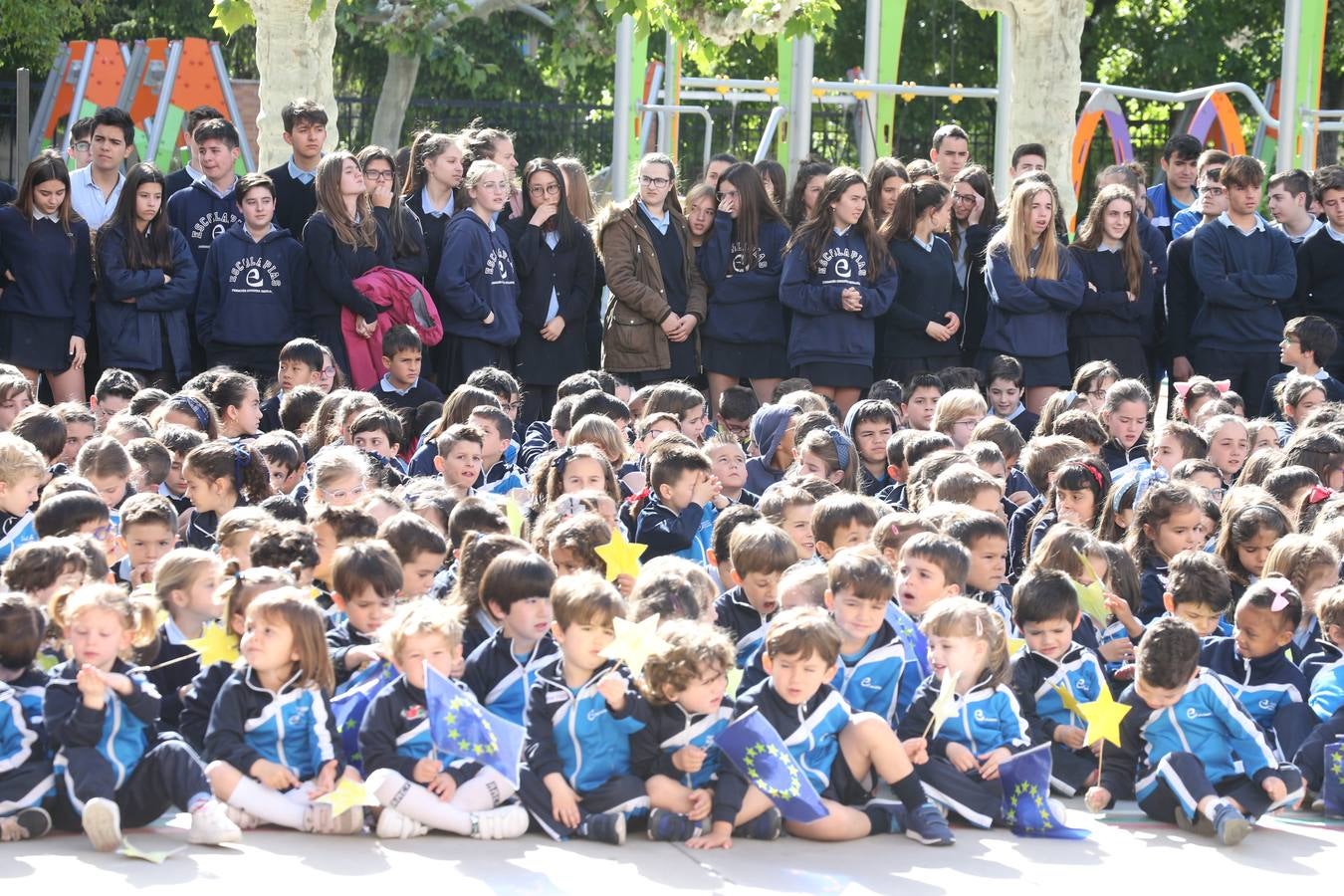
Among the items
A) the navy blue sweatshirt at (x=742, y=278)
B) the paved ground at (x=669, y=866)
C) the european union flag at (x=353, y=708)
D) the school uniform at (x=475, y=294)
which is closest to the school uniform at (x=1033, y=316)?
the navy blue sweatshirt at (x=742, y=278)

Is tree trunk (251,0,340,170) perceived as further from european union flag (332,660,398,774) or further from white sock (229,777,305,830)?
white sock (229,777,305,830)

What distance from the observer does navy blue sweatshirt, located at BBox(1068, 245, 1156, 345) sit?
34.6 ft

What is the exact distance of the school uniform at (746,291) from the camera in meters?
10.6

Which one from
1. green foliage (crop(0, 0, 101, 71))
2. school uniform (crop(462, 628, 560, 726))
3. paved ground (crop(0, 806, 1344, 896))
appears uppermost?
green foliage (crop(0, 0, 101, 71))

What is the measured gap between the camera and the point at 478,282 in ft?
33.1

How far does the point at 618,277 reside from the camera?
1042cm

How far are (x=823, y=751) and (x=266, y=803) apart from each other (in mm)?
1552

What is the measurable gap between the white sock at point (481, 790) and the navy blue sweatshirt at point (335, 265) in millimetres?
4711

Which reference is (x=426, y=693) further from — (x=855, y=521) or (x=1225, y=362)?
(x=1225, y=362)

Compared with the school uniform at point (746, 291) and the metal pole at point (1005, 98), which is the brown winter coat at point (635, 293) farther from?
the metal pole at point (1005, 98)

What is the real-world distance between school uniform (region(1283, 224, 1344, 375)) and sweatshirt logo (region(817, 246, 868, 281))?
8.14ft

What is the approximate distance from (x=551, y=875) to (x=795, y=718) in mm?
862

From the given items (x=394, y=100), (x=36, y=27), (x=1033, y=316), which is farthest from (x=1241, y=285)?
(x=394, y=100)

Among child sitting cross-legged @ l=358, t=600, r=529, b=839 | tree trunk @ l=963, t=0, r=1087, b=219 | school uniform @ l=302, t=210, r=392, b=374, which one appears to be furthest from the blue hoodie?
child sitting cross-legged @ l=358, t=600, r=529, b=839
